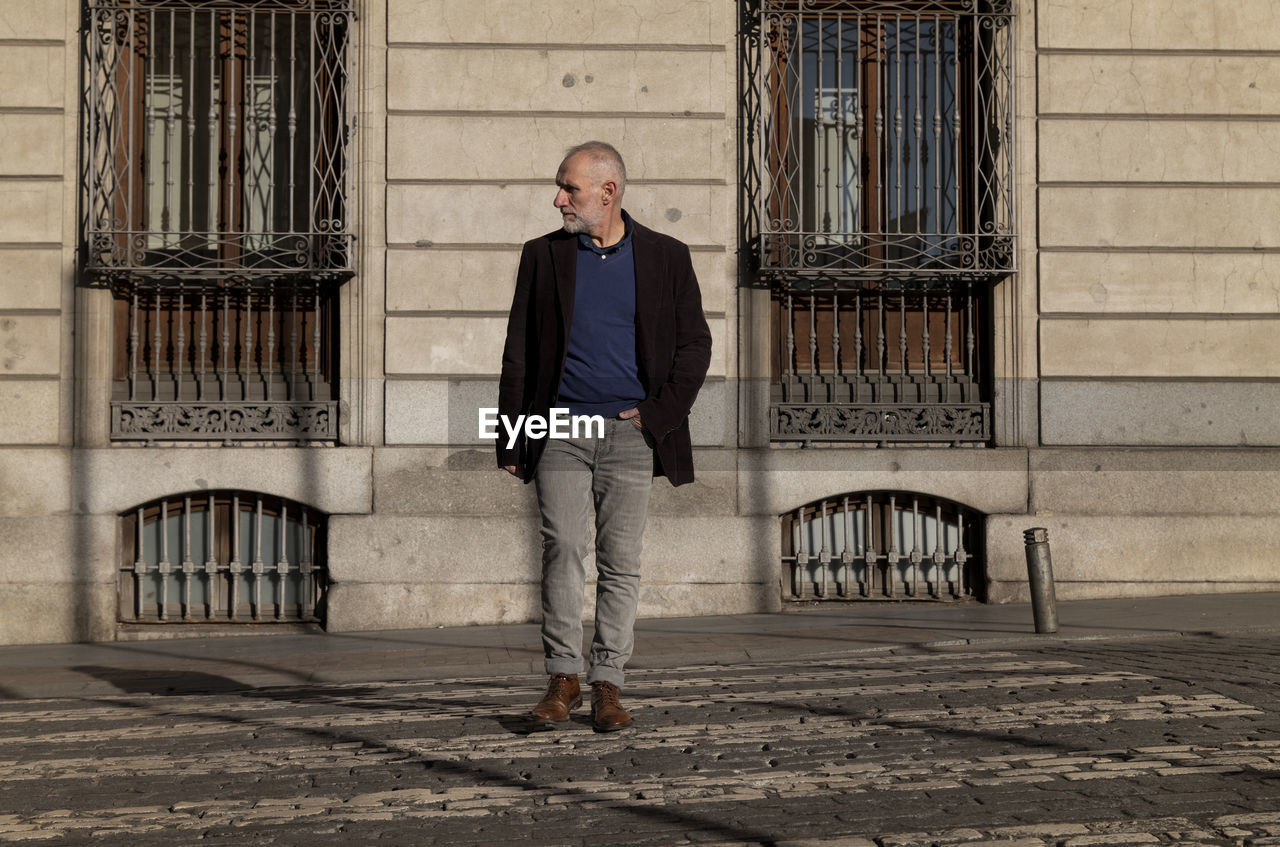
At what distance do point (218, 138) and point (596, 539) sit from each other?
7156 millimetres

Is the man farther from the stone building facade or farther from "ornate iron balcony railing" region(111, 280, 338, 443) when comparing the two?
"ornate iron balcony railing" region(111, 280, 338, 443)

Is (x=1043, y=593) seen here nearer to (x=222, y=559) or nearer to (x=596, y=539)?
(x=596, y=539)

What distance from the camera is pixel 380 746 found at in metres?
5.37

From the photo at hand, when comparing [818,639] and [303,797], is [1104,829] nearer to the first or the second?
[303,797]

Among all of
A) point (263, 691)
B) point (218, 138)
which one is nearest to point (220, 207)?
point (218, 138)

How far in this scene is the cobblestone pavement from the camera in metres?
4.06

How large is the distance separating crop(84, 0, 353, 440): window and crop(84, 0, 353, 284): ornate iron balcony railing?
0.01 m

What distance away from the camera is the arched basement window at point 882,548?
1135cm

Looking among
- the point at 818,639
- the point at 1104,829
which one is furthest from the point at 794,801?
the point at 818,639

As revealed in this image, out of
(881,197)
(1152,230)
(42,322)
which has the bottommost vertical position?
(42,322)

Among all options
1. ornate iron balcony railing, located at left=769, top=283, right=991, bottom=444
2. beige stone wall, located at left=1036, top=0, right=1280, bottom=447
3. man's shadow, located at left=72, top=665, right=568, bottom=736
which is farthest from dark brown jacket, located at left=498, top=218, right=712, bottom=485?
beige stone wall, located at left=1036, top=0, right=1280, bottom=447

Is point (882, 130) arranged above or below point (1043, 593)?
above

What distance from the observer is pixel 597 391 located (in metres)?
5.48

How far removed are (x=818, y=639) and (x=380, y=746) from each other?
4.15 meters
